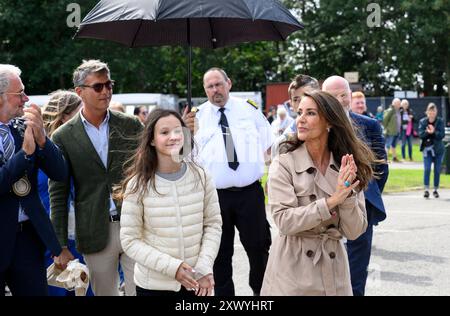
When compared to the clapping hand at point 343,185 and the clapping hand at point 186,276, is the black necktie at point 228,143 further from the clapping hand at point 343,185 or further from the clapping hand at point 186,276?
the clapping hand at point 343,185

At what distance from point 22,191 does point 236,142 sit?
9.37 feet

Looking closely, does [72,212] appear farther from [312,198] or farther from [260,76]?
[260,76]

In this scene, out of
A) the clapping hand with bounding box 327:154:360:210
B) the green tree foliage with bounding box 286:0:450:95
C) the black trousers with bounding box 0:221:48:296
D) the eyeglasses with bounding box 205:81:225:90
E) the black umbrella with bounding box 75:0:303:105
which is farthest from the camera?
the green tree foliage with bounding box 286:0:450:95

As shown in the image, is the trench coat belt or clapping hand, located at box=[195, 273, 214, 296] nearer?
the trench coat belt

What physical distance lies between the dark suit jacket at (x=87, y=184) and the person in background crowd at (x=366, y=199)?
1.94 meters

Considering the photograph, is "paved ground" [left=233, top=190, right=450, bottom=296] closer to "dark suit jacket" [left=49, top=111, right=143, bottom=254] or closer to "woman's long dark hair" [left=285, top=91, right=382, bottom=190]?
"dark suit jacket" [left=49, top=111, right=143, bottom=254]

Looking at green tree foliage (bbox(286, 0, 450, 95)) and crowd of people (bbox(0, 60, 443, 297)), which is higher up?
green tree foliage (bbox(286, 0, 450, 95))

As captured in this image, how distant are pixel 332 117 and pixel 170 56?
43097 mm

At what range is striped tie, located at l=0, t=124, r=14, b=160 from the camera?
439cm

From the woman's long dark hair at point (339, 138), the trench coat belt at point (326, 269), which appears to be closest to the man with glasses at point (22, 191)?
the woman's long dark hair at point (339, 138)

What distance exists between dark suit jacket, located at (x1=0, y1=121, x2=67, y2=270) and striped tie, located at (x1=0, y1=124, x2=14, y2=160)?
36 mm

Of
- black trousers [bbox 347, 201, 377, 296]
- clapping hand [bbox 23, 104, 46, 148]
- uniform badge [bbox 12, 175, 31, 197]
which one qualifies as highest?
clapping hand [bbox 23, 104, 46, 148]

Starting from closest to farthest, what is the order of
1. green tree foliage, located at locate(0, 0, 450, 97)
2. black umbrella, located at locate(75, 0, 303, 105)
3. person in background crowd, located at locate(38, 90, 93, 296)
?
black umbrella, located at locate(75, 0, 303, 105) < person in background crowd, located at locate(38, 90, 93, 296) < green tree foliage, located at locate(0, 0, 450, 97)

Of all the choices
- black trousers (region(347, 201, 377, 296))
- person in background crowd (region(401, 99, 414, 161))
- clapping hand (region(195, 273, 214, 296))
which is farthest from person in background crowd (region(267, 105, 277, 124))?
clapping hand (region(195, 273, 214, 296))
